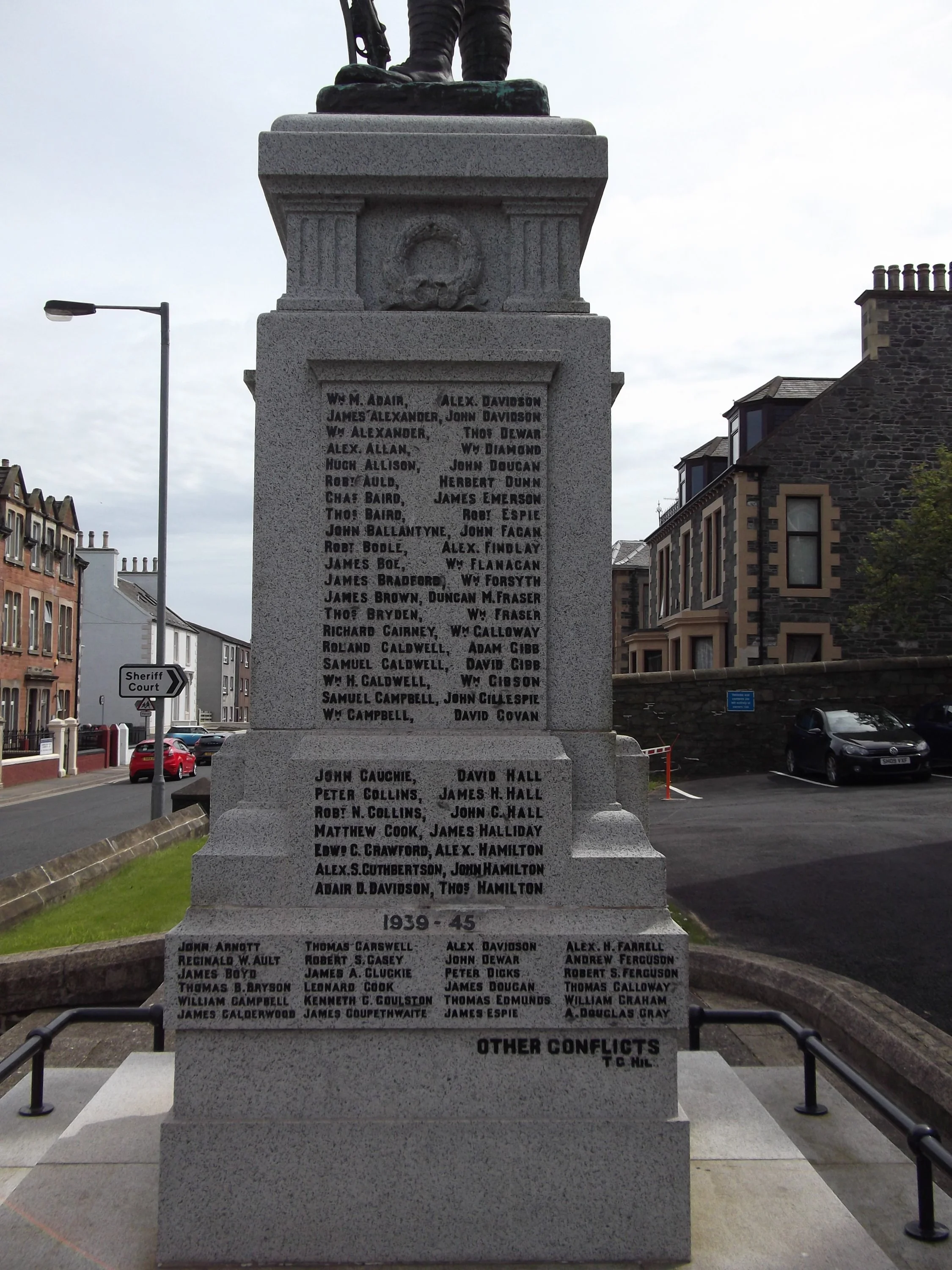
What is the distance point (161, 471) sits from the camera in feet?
63.7

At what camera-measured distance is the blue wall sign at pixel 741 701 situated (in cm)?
2497

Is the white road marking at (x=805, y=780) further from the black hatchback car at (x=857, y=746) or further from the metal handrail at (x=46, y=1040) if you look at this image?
the metal handrail at (x=46, y=1040)

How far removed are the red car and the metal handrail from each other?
34.1m

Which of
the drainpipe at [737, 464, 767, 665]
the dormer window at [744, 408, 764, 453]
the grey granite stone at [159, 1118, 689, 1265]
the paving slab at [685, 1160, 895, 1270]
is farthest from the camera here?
the dormer window at [744, 408, 764, 453]

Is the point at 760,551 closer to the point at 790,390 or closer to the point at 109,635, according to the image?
the point at 790,390

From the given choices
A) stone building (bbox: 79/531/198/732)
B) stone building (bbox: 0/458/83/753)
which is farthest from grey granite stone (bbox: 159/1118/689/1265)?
stone building (bbox: 79/531/198/732)

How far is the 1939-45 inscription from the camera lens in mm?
3963

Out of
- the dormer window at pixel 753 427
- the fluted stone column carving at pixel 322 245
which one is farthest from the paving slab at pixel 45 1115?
the dormer window at pixel 753 427

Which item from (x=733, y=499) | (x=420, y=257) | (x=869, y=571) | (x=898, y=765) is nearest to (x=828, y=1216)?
(x=420, y=257)

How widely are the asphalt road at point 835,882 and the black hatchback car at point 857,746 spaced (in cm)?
274

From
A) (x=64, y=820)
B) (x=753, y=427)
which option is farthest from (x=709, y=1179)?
(x=753, y=427)

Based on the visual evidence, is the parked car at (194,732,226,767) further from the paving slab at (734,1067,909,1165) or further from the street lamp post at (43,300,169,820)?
the paving slab at (734,1067,909,1165)

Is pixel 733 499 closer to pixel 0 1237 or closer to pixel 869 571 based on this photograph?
pixel 869 571

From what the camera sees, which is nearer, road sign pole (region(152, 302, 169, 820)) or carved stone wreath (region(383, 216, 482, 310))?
carved stone wreath (region(383, 216, 482, 310))
